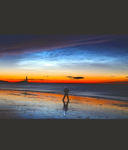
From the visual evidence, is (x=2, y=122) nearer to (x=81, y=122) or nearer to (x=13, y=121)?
(x=13, y=121)

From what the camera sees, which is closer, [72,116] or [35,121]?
[35,121]

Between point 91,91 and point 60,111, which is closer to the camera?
point 60,111

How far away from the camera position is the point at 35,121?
8273 mm

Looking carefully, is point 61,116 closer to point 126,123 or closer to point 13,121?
point 13,121

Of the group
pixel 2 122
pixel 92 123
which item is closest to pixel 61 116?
pixel 92 123

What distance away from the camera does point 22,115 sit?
9703 millimetres

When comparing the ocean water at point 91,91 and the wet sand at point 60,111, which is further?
the ocean water at point 91,91

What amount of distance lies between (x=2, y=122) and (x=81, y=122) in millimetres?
3780

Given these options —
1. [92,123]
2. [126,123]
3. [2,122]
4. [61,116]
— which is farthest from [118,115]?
[2,122]

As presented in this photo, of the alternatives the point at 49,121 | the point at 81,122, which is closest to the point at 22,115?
the point at 49,121

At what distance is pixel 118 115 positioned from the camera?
10047 millimetres

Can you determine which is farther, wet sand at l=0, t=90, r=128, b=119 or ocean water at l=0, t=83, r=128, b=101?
ocean water at l=0, t=83, r=128, b=101

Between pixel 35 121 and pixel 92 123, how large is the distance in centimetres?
274

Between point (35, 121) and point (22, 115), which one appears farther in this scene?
point (22, 115)
